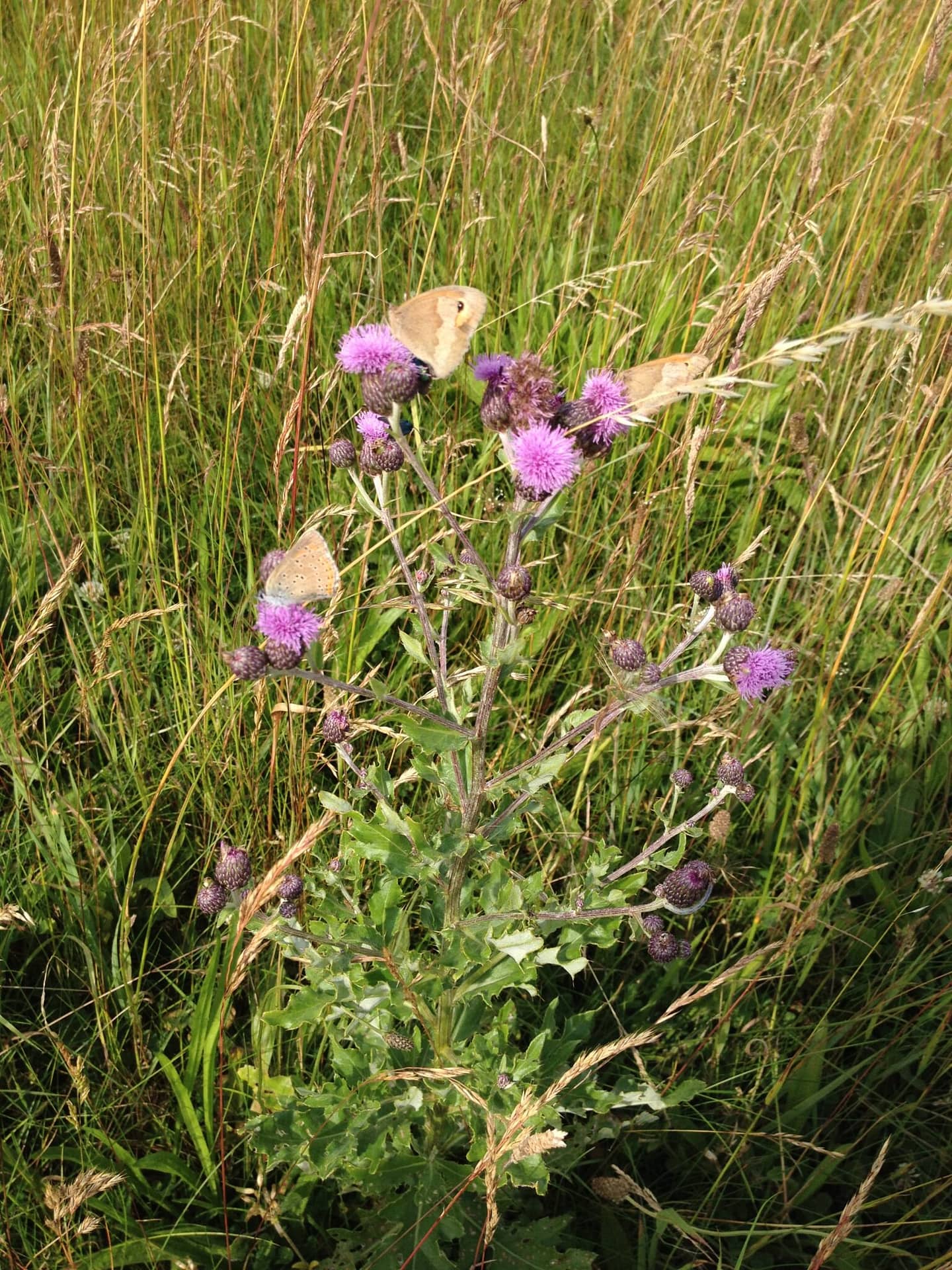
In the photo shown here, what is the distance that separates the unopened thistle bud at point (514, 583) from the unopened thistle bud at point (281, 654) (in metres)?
0.36

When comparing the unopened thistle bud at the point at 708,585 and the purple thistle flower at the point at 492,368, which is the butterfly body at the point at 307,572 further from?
the unopened thistle bud at the point at 708,585

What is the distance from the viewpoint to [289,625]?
1612 millimetres

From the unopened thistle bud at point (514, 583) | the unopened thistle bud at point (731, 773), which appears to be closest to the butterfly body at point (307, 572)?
the unopened thistle bud at point (514, 583)

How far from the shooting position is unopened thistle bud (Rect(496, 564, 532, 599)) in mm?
1605

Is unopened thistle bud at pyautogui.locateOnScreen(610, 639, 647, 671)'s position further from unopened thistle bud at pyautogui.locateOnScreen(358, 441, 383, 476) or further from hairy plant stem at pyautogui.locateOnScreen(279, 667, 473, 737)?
unopened thistle bud at pyautogui.locateOnScreen(358, 441, 383, 476)

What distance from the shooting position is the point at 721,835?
6.93 ft

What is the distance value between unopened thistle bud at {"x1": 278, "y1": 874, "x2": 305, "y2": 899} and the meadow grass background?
20 centimetres

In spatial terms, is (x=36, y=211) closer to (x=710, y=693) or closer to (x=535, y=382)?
(x=535, y=382)

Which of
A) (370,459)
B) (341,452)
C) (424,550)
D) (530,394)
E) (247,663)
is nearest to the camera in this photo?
(247,663)

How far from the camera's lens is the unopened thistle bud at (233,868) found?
183cm

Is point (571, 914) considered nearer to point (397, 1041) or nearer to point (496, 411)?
point (397, 1041)

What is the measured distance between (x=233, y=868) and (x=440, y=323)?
1.09 m

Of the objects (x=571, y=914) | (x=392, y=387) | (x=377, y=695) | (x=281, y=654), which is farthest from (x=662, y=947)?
(x=392, y=387)

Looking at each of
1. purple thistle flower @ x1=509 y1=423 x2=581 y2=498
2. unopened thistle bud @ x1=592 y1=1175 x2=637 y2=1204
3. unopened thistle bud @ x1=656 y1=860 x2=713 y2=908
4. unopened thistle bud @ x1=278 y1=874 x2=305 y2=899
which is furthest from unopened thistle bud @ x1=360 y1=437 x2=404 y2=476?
unopened thistle bud @ x1=592 y1=1175 x2=637 y2=1204
